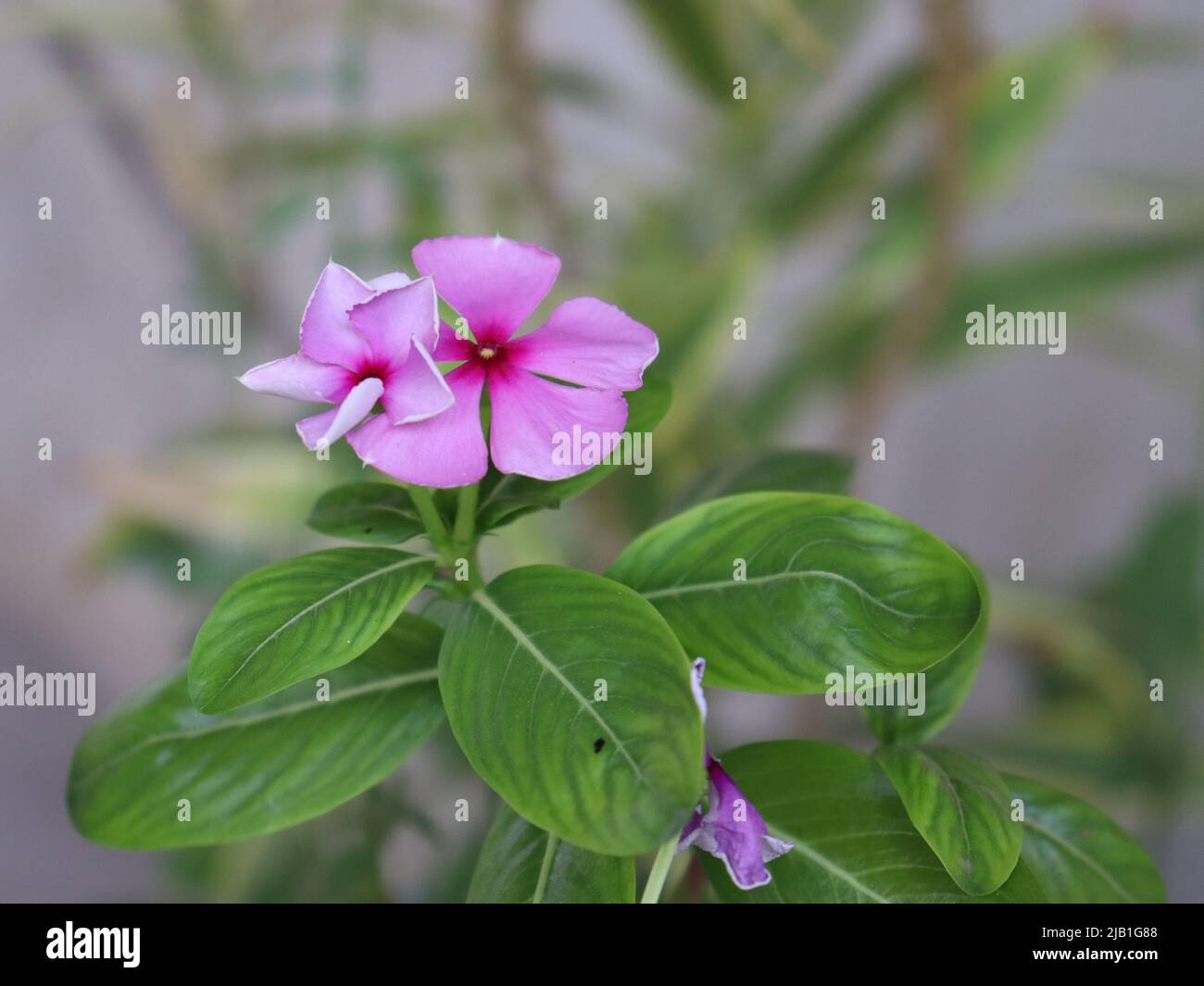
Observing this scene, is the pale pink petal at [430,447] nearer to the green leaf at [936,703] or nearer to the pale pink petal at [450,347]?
the pale pink petal at [450,347]

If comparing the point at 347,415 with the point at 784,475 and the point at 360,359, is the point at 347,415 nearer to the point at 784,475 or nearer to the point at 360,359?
the point at 360,359

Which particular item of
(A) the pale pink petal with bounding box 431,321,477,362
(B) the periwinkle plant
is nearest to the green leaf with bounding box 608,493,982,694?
(B) the periwinkle plant

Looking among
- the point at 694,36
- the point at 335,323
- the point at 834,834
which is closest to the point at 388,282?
the point at 335,323

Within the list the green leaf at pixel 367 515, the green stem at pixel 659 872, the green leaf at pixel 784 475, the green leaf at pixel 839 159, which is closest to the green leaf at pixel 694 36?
the green leaf at pixel 839 159

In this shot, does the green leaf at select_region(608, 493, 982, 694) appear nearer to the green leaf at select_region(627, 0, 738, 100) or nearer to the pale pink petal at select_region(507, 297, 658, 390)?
the pale pink petal at select_region(507, 297, 658, 390)

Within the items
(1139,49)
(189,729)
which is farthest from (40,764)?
Result: (1139,49)

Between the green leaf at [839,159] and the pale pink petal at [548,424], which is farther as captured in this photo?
the green leaf at [839,159]

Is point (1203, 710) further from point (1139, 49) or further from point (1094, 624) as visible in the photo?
point (1139, 49)
